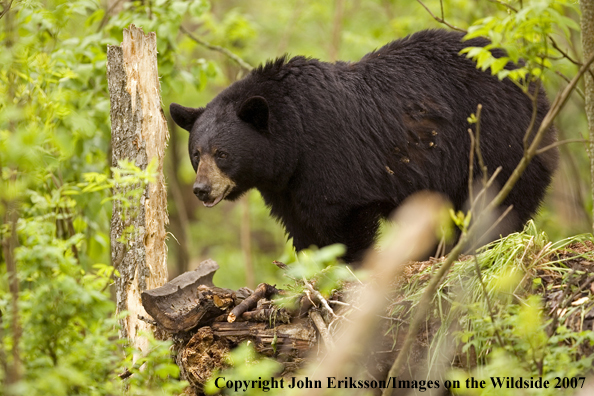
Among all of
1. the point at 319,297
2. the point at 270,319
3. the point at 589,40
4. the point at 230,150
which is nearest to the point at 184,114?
the point at 230,150

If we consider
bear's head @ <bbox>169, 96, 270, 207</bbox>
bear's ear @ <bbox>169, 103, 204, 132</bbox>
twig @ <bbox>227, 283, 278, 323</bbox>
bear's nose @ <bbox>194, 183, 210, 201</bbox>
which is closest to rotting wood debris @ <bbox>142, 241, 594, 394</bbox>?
twig @ <bbox>227, 283, 278, 323</bbox>

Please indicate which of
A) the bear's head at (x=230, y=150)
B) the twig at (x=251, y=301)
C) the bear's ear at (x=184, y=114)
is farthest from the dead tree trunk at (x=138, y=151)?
the twig at (x=251, y=301)

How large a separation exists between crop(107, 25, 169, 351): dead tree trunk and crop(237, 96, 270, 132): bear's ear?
68 centimetres

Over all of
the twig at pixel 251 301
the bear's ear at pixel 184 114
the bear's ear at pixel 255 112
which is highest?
the bear's ear at pixel 184 114

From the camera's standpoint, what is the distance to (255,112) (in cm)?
506

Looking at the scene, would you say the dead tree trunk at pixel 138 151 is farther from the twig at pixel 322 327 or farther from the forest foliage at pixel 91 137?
the twig at pixel 322 327

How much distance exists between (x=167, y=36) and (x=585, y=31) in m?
3.76

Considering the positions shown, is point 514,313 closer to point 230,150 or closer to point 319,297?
point 319,297

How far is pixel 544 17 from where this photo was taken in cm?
299

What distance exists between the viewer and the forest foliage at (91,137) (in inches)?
112

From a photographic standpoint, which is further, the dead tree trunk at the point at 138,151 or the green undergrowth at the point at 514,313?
the dead tree trunk at the point at 138,151

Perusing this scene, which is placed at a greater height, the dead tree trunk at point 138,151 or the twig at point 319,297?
the dead tree trunk at point 138,151

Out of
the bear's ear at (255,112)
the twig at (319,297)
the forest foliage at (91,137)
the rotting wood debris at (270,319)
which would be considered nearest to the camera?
the forest foliage at (91,137)

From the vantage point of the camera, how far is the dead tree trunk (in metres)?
4.61
